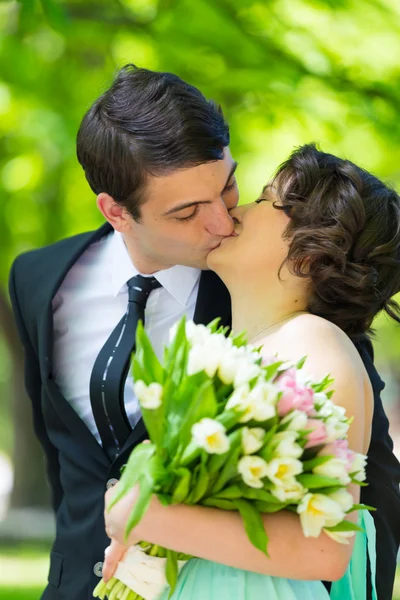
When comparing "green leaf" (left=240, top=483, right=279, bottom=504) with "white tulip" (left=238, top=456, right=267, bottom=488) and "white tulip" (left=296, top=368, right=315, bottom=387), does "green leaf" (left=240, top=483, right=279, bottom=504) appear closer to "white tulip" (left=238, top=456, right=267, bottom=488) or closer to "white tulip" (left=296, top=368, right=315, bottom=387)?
"white tulip" (left=238, top=456, right=267, bottom=488)

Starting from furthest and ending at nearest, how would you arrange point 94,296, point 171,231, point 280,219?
1. point 94,296
2. point 171,231
3. point 280,219

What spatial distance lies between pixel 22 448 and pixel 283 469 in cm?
757

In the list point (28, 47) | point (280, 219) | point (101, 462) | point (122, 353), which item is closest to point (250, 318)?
point (280, 219)

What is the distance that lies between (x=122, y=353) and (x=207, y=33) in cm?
318

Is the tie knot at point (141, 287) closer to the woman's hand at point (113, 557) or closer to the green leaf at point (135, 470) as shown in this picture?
the woman's hand at point (113, 557)

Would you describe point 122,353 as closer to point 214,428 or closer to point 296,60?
point 214,428

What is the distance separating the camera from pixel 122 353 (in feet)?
11.7

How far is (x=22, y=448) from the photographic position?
955cm

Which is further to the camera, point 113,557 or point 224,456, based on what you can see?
point 113,557

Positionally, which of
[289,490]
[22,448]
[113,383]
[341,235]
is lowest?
[22,448]

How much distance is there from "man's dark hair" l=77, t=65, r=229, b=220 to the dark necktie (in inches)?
17.4

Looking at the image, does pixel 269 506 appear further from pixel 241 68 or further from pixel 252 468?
pixel 241 68

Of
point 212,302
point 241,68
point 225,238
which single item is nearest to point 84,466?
point 212,302

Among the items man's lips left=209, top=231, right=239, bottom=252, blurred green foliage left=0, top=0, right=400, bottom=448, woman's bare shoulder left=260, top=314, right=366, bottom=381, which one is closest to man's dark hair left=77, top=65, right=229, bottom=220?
man's lips left=209, top=231, right=239, bottom=252
